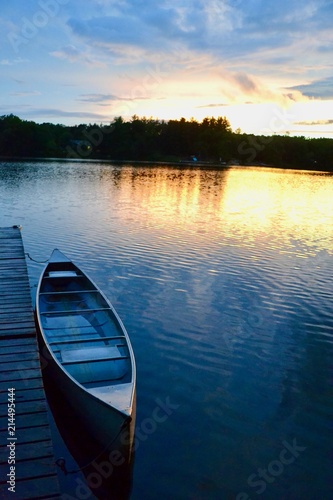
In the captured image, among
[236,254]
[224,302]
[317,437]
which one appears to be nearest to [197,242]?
[236,254]

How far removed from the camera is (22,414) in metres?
7.96

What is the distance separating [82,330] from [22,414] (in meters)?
4.81

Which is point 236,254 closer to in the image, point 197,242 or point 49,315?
point 197,242

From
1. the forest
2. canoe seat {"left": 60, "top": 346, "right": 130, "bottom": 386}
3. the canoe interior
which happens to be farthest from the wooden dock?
the forest

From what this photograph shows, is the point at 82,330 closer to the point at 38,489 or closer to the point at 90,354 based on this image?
the point at 90,354

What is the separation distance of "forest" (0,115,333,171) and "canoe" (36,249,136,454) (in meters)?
125

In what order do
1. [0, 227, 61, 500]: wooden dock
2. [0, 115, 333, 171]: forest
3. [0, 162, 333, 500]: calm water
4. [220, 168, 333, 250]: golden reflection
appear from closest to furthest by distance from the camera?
[0, 227, 61, 500]: wooden dock < [0, 162, 333, 500]: calm water < [220, 168, 333, 250]: golden reflection < [0, 115, 333, 171]: forest

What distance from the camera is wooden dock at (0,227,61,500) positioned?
6492 mm

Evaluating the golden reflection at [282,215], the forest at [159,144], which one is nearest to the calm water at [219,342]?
the golden reflection at [282,215]

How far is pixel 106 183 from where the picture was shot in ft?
213

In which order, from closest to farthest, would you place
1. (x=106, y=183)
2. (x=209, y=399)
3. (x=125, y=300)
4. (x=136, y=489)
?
(x=136, y=489)
(x=209, y=399)
(x=125, y=300)
(x=106, y=183)

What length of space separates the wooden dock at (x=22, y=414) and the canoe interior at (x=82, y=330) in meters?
0.73

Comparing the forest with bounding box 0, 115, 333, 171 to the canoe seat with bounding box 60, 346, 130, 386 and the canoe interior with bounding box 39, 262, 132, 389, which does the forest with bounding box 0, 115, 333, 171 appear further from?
the canoe seat with bounding box 60, 346, 130, 386

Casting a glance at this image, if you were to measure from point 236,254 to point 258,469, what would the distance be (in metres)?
17.4
